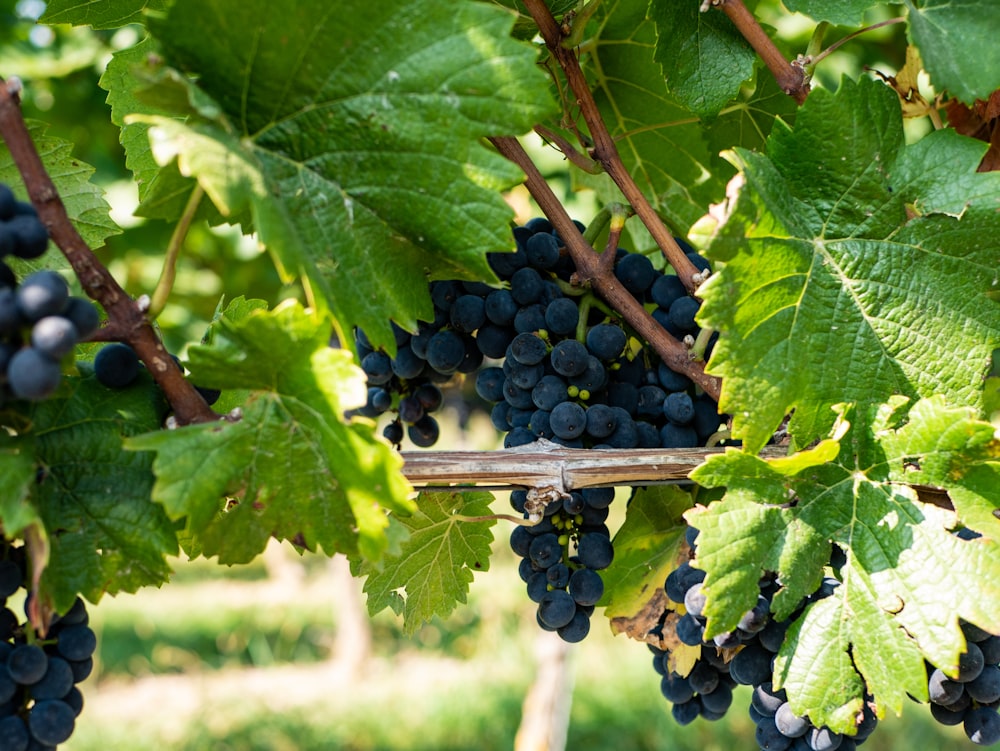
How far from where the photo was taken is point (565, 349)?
1.15 meters

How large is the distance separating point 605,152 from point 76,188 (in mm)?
711

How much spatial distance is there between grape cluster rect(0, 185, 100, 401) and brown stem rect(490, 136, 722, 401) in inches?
22.6

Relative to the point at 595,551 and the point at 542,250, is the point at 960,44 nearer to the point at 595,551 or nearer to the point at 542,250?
the point at 542,250

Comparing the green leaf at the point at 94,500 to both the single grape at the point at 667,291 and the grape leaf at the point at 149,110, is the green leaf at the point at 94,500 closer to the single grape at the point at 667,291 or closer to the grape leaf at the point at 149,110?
the grape leaf at the point at 149,110

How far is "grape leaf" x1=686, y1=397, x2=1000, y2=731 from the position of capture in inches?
37.8

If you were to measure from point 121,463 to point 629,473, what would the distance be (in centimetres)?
57

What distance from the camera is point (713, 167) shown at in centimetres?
147

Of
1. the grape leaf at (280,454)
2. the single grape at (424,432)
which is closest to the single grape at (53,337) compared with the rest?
the grape leaf at (280,454)

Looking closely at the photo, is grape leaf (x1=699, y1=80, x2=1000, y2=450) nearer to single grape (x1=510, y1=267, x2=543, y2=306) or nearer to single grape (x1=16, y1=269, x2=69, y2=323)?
single grape (x1=510, y1=267, x2=543, y2=306)

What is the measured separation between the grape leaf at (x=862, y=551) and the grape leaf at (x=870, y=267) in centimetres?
5

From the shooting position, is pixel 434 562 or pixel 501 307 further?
pixel 434 562

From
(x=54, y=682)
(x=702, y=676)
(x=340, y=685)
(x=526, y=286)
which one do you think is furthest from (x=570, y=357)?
(x=340, y=685)

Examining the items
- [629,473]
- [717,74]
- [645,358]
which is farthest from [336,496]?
[717,74]

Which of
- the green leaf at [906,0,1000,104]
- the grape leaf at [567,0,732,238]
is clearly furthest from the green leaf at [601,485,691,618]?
the green leaf at [906,0,1000,104]
